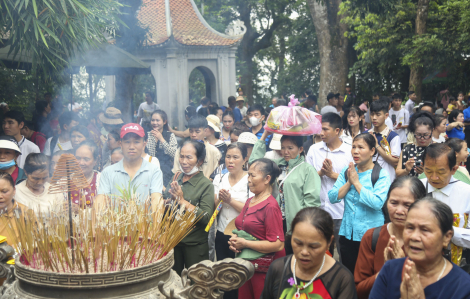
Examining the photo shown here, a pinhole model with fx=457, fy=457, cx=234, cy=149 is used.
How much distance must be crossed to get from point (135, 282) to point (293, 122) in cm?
226

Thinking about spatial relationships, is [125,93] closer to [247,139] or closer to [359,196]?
[247,139]

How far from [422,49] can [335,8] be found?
4.04m

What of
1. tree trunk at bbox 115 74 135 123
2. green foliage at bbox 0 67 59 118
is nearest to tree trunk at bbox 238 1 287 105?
tree trunk at bbox 115 74 135 123

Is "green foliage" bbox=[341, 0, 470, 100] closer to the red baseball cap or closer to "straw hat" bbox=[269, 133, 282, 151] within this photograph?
"straw hat" bbox=[269, 133, 282, 151]

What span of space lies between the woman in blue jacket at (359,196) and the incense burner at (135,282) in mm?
1441

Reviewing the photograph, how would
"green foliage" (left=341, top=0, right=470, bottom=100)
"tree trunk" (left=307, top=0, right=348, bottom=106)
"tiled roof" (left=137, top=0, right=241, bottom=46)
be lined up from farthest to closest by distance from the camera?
1. "tree trunk" (left=307, top=0, right=348, bottom=106)
2. "tiled roof" (left=137, top=0, right=241, bottom=46)
3. "green foliage" (left=341, top=0, right=470, bottom=100)

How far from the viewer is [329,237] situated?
A: 2104mm

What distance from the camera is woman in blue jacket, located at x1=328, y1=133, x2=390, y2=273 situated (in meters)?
3.18

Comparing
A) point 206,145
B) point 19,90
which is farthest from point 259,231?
point 19,90

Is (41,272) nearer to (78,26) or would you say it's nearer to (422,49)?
(78,26)

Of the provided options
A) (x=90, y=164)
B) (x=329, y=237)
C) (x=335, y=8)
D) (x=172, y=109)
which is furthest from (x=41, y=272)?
(x=335, y=8)

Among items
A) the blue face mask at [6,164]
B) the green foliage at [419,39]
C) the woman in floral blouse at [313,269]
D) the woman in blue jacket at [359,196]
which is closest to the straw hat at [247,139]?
the woman in blue jacket at [359,196]

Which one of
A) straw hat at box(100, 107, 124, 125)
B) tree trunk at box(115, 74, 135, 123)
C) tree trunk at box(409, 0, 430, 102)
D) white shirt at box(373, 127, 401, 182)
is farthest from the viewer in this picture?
tree trunk at box(409, 0, 430, 102)

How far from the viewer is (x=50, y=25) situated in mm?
4434
